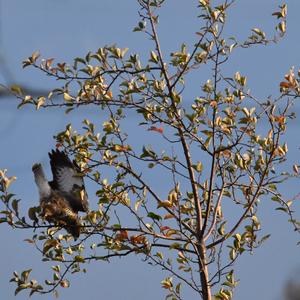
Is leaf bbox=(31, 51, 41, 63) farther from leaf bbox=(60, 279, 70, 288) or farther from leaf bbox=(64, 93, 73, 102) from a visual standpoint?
leaf bbox=(60, 279, 70, 288)

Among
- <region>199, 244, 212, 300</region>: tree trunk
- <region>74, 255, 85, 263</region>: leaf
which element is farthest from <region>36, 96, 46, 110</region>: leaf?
<region>199, 244, 212, 300</region>: tree trunk

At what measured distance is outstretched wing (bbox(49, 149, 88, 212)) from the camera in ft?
18.7

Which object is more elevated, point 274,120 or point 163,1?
point 163,1

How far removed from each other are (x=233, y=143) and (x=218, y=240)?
29.4 inches

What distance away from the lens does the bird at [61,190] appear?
565 cm

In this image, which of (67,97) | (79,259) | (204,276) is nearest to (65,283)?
(79,259)

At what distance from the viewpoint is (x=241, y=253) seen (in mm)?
4945

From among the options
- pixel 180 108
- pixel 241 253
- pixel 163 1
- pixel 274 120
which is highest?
pixel 163 1

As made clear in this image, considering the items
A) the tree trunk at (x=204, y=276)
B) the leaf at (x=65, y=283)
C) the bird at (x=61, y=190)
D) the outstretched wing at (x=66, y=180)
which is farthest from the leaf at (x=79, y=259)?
the tree trunk at (x=204, y=276)

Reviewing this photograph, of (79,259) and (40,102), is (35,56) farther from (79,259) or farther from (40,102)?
(79,259)

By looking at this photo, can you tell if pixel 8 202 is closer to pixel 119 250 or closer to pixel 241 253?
pixel 119 250

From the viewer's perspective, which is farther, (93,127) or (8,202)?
(93,127)

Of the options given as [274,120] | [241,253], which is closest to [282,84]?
[274,120]

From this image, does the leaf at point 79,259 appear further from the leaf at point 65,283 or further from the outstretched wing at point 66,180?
the outstretched wing at point 66,180
